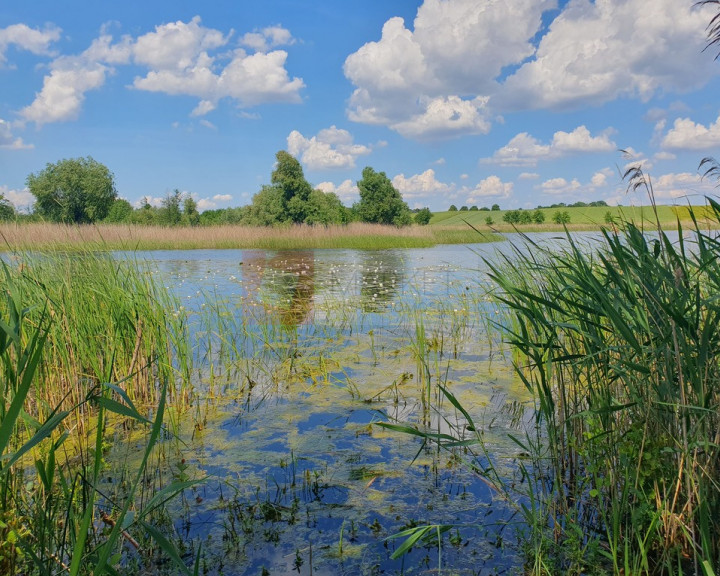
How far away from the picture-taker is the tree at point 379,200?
39906 mm

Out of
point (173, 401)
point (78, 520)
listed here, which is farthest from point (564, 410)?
point (173, 401)

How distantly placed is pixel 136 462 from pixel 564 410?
8.43 feet

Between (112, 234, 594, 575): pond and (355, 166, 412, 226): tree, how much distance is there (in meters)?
33.8

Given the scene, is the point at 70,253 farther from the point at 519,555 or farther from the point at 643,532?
the point at 643,532

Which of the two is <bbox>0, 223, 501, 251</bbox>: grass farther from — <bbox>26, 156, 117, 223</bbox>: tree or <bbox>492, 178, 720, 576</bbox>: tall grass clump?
<bbox>492, 178, 720, 576</bbox>: tall grass clump

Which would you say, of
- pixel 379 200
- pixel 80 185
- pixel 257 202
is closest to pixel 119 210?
pixel 80 185

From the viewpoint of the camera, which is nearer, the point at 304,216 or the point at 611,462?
the point at 611,462

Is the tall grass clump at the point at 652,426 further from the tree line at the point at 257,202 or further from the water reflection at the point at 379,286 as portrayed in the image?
the tree line at the point at 257,202

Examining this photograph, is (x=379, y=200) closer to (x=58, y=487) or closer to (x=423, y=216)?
(x=423, y=216)

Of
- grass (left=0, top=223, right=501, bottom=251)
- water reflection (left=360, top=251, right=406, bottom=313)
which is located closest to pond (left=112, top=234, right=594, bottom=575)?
water reflection (left=360, top=251, right=406, bottom=313)

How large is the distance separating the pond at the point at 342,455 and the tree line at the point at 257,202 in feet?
88.8

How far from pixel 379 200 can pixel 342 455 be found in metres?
37.9

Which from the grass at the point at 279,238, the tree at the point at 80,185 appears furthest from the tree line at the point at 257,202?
the grass at the point at 279,238

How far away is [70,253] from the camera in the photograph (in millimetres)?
4996
